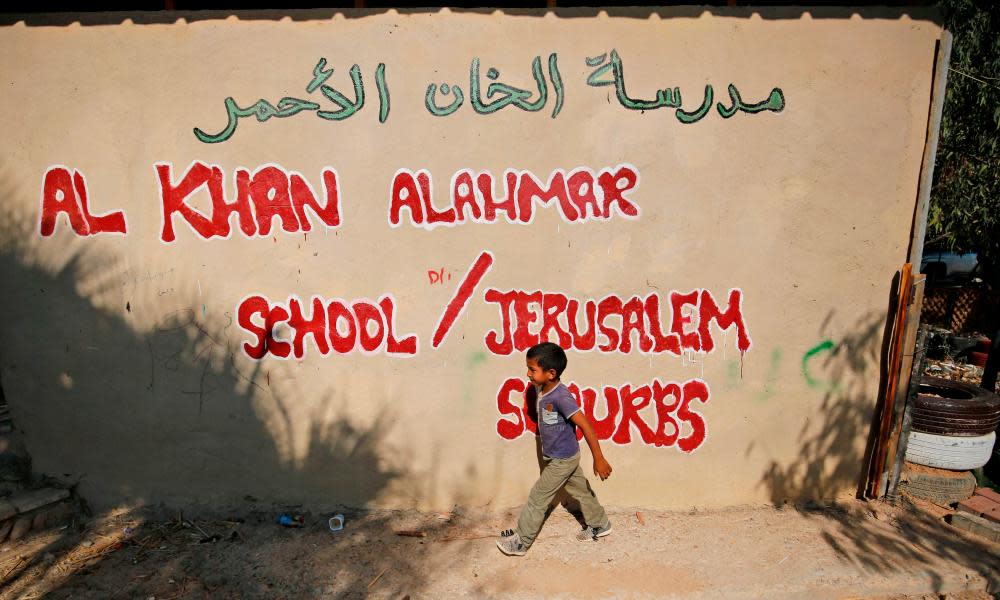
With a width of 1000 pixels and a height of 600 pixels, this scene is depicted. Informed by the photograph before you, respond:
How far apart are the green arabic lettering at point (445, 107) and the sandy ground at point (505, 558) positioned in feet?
9.04

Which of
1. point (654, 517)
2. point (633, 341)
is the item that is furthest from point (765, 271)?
point (654, 517)

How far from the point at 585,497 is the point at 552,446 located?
1.52ft

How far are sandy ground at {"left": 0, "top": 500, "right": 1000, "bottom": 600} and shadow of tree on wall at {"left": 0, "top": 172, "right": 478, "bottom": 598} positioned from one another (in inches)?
3.5

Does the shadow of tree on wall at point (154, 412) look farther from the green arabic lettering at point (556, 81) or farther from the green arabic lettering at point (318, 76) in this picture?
the green arabic lettering at point (556, 81)

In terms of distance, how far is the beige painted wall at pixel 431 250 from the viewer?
362 centimetres

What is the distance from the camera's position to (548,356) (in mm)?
3348

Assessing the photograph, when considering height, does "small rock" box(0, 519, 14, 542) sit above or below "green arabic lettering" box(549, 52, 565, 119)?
below

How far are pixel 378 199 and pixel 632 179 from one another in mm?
1672

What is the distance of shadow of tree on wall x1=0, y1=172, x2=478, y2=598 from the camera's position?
3.78 m

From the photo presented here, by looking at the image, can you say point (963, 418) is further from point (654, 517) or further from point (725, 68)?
point (725, 68)

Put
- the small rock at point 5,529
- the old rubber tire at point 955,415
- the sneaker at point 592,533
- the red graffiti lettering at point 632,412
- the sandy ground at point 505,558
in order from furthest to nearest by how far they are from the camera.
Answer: the old rubber tire at point 955,415 < the red graffiti lettering at point 632,412 < the sneaker at point 592,533 < the small rock at point 5,529 < the sandy ground at point 505,558

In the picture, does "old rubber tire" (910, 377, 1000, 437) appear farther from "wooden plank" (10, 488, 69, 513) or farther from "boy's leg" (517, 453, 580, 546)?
"wooden plank" (10, 488, 69, 513)

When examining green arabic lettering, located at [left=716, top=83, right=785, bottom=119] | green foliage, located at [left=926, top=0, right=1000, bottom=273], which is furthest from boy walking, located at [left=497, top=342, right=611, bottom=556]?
green foliage, located at [left=926, top=0, right=1000, bottom=273]

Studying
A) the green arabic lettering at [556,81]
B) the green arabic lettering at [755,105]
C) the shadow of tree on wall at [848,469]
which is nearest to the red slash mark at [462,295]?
the green arabic lettering at [556,81]
